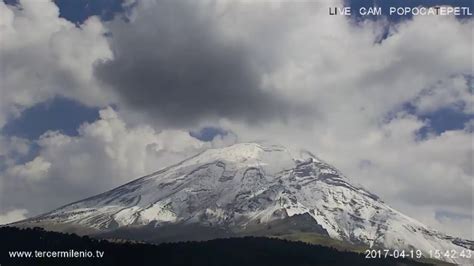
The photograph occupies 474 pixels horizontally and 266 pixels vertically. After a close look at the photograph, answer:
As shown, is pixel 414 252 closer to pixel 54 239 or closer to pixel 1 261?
pixel 1 261

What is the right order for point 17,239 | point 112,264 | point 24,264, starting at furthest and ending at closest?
point 112,264, point 17,239, point 24,264

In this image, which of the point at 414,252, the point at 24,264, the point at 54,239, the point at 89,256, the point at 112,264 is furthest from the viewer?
the point at 54,239

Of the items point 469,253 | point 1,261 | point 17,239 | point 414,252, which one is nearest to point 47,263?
point 1,261

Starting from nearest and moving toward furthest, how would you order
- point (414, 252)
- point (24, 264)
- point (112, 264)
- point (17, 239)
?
point (414, 252), point (24, 264), point (17, 239), point (112, 264)

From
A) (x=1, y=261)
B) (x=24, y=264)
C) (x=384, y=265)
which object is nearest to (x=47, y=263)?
(x=24, y=264)

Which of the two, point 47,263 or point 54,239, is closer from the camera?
point 47,263

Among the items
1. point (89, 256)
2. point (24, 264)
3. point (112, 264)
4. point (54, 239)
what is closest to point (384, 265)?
point (112, 264)

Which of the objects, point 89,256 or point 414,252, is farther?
point 89,256

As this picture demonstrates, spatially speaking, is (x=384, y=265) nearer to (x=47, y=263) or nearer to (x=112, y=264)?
(x=112, y=264)

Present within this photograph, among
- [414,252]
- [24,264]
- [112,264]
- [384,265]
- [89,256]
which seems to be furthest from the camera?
[384,265]
